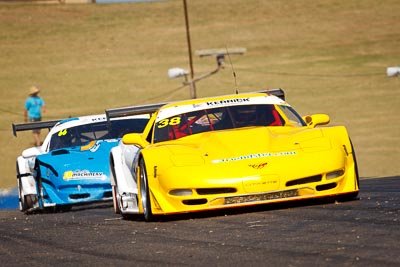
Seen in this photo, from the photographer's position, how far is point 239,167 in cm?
1072

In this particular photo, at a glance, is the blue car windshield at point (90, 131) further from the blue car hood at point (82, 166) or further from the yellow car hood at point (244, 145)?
the yellow car hood at point (244, 145)

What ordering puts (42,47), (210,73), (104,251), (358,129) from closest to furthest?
(104,251) → (358,129) → (210,73) → (42,47)

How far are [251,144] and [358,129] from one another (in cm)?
2779

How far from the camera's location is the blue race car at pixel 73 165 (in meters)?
15.5

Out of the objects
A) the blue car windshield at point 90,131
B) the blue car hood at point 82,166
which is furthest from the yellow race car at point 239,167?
the blue car windshield at point 90,131

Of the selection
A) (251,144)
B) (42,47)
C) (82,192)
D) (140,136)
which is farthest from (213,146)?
(42,47)

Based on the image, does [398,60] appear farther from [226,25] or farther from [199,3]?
[199,3]

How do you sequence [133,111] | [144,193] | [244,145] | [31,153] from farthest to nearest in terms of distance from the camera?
[31,153] → [133,111] → [144,193] → [244,145]

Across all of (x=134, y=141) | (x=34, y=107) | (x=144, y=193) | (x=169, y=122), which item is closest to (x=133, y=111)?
(x=169, y=122)

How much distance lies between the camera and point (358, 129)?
126 feet

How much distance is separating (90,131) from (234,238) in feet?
26.7

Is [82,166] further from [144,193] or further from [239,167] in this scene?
[239,167]

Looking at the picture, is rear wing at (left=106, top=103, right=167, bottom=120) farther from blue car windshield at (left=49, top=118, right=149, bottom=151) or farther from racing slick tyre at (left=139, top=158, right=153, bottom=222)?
racing slick tyre at (left=139, top=158, right=153, bottom=222)

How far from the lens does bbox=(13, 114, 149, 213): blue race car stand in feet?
51.0
